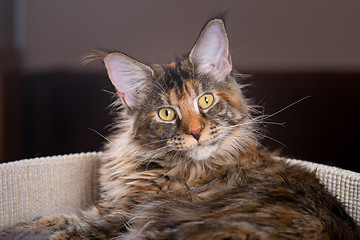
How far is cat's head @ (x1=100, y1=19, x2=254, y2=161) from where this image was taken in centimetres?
148

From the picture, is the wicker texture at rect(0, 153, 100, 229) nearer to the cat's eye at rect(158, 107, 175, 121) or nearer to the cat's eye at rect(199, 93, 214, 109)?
the cat's eye at rect(158, 107, 175, 121)

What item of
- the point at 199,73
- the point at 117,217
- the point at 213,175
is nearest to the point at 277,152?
the point at 213,175

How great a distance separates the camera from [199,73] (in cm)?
157

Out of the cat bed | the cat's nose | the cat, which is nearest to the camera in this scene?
the cat

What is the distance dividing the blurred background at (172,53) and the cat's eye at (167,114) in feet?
3.26

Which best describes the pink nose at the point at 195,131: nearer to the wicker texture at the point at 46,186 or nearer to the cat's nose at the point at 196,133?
the cat's nose at the point at 196,133

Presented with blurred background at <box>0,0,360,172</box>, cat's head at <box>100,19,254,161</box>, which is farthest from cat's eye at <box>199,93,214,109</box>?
blurred background at <box>0,0,360,172</box>

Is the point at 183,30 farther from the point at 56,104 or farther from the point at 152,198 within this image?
the point at 152,198

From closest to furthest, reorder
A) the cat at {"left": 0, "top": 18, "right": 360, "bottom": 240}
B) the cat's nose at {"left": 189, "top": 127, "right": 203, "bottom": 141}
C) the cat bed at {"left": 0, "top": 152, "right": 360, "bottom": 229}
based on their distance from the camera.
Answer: the cat at {"left": 0, "top": 18, "right": 360, "bottom": 240}, the cat's nose at {"left": 189, "top": 127, "right": 203, "bottom": 141}, the cat bed at {"left": 0, "top": 152, "right": 360, "bottom": 229}

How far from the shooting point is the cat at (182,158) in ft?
4.34

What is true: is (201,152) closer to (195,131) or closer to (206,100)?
(195,131)

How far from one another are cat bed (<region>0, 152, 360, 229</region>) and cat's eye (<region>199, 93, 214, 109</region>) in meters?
0.43

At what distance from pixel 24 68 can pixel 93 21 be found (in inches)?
28.5

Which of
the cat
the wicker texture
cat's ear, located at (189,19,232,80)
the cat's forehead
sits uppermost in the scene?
cat's ear, located at (189,19,232,80)
